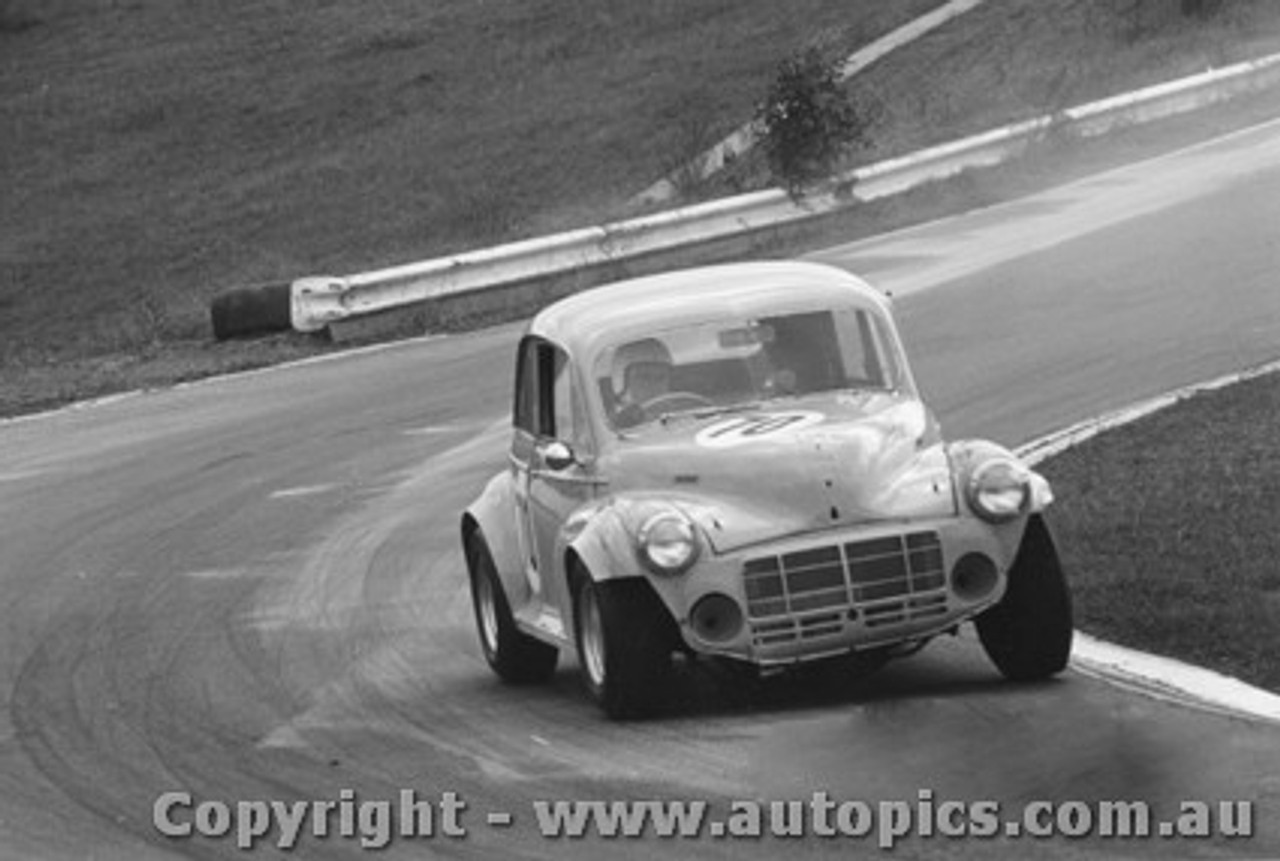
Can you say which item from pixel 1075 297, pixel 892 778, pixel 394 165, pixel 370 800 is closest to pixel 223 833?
pixel 370 800

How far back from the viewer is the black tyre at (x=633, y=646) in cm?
1028

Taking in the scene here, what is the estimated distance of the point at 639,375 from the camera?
450 inches

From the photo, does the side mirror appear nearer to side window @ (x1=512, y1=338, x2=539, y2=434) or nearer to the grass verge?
side window @ (x1=512, y1=338, x2=539, y2=434)

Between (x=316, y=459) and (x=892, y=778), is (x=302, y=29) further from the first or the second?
(x=892, y=778)

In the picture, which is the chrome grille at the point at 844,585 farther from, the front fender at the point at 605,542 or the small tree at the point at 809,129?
the small tree at the point at 809,129

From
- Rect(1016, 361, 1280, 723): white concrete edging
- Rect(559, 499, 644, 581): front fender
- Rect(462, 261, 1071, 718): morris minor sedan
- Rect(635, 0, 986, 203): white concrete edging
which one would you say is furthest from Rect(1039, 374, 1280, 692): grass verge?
Rect(635, 0, 986, 203): white concrete edging

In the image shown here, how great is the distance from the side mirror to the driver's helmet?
332mm

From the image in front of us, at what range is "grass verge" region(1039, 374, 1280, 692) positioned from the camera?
35.5 ft

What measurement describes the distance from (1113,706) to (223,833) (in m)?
2.94

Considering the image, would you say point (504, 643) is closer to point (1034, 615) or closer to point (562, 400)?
point (562, 400)

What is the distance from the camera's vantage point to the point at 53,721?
1127cm

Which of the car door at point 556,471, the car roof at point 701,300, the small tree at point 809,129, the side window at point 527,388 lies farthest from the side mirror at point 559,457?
the small tree at point 809,129

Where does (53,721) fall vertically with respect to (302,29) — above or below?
below

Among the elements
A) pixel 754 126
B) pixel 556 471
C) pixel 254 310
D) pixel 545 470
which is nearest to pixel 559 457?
pixel 556 471
